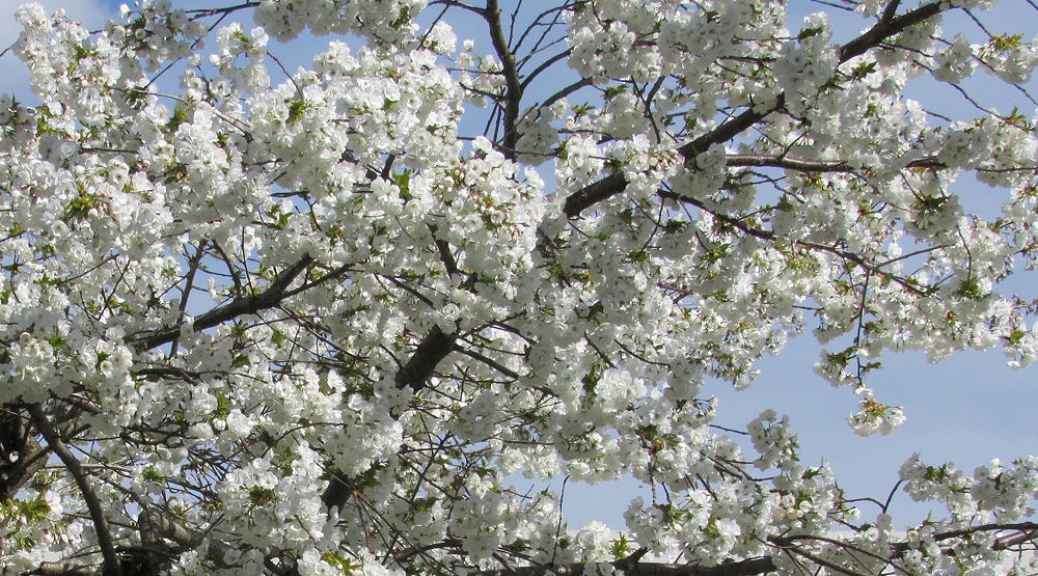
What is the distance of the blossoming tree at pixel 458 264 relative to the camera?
4.31 meters

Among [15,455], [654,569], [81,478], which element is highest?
[15,455]

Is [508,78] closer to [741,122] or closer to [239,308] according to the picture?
[741,122]

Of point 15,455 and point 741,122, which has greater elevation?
point 741,122

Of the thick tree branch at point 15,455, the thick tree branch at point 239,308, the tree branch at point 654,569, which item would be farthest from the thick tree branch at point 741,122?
the thick tree branch at point 15,455

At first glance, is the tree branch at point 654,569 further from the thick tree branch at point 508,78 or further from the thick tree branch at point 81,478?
the thick tree branch at point 508,78

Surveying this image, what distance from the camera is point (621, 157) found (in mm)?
5047

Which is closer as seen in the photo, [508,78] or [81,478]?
[81,478]

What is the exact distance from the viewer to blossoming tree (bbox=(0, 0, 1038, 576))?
14.1 ft

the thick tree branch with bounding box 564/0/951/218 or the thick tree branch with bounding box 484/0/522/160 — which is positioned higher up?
the thick tree branch with bounding box 484/0/522/160

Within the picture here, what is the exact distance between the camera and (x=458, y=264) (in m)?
5.31

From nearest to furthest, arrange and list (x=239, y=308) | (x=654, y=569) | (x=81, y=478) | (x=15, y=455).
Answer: (x=81, y=478), (x=239, y=308), (x=654, y=569), (x=15, y=455)

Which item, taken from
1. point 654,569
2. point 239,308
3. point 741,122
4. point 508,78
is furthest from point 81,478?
point 741,122

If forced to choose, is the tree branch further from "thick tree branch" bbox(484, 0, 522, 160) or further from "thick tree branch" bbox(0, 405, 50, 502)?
"thick tree branch" bbox(0, 405, 50, 502)

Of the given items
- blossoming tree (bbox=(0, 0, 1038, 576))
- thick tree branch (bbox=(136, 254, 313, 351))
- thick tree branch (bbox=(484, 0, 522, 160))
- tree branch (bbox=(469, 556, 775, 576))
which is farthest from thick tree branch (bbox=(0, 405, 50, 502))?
thick tree branch (bbox=(484, 0, 522, 160))
